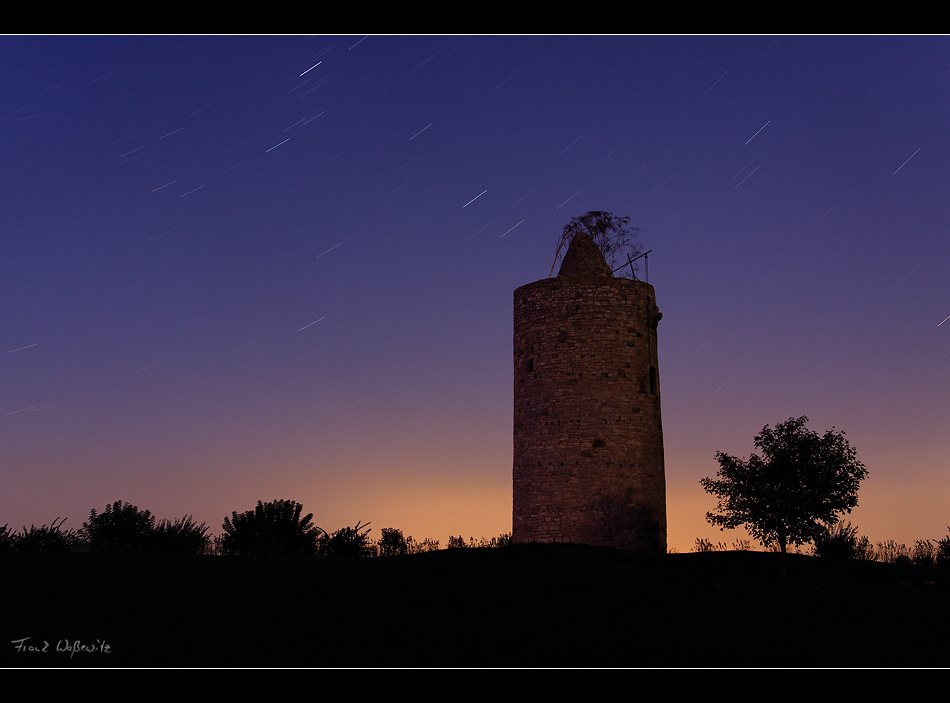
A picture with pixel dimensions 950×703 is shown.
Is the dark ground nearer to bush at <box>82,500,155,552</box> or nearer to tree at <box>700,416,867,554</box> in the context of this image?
tree at <box>700,416,867,554</box>

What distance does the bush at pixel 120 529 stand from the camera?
2955cm

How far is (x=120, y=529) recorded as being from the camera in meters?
30.1

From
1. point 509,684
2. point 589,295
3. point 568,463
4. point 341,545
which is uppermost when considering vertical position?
point 589,295

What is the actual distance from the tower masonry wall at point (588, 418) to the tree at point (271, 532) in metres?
7.34

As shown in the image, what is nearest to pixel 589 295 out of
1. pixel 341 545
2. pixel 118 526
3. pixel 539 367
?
pixel 539 367

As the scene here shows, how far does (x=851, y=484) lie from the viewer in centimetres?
2275

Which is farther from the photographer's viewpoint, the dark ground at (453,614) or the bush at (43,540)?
the bush at (43,540)

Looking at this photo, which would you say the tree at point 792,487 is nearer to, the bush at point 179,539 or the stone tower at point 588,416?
the stone tower at point 588,416

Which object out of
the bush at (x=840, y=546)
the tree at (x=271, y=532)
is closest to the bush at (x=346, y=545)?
the tree at (x=271, y=532)

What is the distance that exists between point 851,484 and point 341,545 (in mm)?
16455

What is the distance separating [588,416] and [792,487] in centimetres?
653
